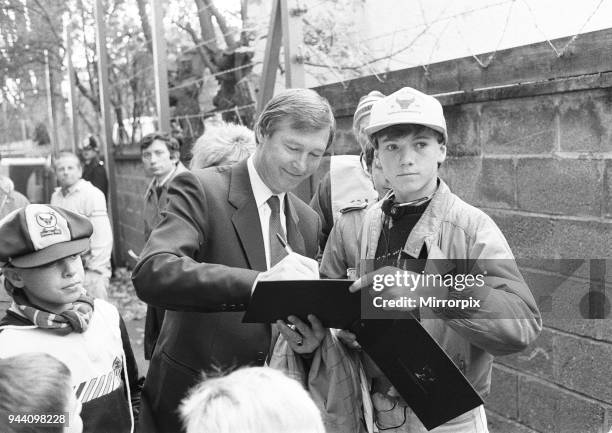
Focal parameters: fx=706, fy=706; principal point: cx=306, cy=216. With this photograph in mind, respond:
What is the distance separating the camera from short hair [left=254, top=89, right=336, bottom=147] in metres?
2.24

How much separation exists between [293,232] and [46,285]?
2.74 ft

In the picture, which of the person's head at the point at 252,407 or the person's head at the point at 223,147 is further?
the person's head at the point at 223,147

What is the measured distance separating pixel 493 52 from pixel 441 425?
6.95 ft

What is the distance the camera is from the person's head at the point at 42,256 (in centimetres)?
227

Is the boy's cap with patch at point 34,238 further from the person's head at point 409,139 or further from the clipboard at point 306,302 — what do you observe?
the person's head at point 409,139

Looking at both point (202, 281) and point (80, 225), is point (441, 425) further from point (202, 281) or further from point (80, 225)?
point (80, 225)

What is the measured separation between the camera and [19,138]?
1891cm

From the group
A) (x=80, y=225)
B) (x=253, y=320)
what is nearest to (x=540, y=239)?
(x=253, y=320)

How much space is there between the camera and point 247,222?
2285 millimetres

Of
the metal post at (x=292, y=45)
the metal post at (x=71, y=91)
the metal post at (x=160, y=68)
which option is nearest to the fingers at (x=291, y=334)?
the metal post at (x=292, y=45)

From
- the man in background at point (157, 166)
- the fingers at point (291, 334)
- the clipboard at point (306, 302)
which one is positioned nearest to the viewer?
the clipboard at point (306, 302)

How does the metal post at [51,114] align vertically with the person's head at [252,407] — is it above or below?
above

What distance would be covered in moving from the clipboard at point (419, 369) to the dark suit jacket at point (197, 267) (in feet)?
1.29

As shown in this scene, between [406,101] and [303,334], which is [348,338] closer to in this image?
[303,334]
